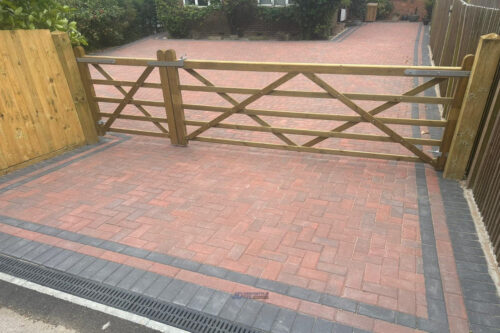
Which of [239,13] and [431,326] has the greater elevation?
[239,13]

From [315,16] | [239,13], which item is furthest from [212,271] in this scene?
[239,13]

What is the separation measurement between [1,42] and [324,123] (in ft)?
18.4

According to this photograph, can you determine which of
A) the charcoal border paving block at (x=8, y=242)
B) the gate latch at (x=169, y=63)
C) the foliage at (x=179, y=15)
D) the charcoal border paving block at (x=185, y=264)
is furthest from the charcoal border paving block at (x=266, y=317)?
the foliage at (x=179, y=15)

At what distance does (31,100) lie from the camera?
5289 mm

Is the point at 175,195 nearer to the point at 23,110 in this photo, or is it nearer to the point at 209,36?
the point at 23,110

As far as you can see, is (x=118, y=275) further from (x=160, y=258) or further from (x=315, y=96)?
(x=315, y=96)

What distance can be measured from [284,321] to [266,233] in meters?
1.14

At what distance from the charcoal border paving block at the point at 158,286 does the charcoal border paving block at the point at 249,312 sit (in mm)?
784

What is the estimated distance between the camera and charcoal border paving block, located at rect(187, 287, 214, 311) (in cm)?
286

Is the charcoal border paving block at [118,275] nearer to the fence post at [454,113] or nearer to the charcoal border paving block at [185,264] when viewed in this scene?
the charcoal border paving block at [185,264]

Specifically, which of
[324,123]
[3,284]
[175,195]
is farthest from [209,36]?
[3,284]

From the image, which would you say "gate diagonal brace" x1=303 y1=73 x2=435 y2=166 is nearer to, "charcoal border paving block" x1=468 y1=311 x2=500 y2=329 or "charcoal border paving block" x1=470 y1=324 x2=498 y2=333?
"charcoal border paving block" x1=468 y1=311 x2=500 y2=329

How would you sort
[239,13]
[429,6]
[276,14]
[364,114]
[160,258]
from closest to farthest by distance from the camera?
[160,258] → [364,114] → [276,14] → [239,13] → [429,6]

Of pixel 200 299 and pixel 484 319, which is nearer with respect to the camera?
pixel 484 319
